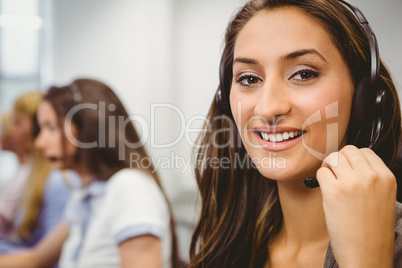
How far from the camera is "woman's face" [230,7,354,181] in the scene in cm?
74

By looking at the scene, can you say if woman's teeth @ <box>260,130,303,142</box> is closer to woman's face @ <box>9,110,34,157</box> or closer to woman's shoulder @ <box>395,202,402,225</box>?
woman's shoulder @ <box>395,202,402,225</box>

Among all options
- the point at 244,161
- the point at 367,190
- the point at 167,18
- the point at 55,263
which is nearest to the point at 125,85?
the point at 167,18

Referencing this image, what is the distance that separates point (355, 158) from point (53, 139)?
1.23m

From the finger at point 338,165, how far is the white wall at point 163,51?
1.13 feet

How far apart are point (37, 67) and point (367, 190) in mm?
3028

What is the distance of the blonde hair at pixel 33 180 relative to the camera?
2000mm

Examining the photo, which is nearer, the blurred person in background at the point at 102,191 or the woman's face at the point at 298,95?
the woman's face at the point at 298,95

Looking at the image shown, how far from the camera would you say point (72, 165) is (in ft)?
5.15

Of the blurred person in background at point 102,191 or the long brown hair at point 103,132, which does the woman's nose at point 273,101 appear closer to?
the blurred person in background at point 102,191

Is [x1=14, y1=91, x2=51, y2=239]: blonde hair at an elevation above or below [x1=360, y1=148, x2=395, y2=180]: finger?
below

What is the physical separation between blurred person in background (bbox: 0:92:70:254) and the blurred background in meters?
0.31

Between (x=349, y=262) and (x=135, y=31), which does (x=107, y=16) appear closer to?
(x=135, y=31)

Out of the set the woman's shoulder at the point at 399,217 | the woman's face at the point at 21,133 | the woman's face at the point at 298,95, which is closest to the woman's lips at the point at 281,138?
the woman's face at the point at 298,95

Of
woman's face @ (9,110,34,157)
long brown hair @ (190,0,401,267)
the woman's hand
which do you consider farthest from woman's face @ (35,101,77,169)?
the woman's hand
